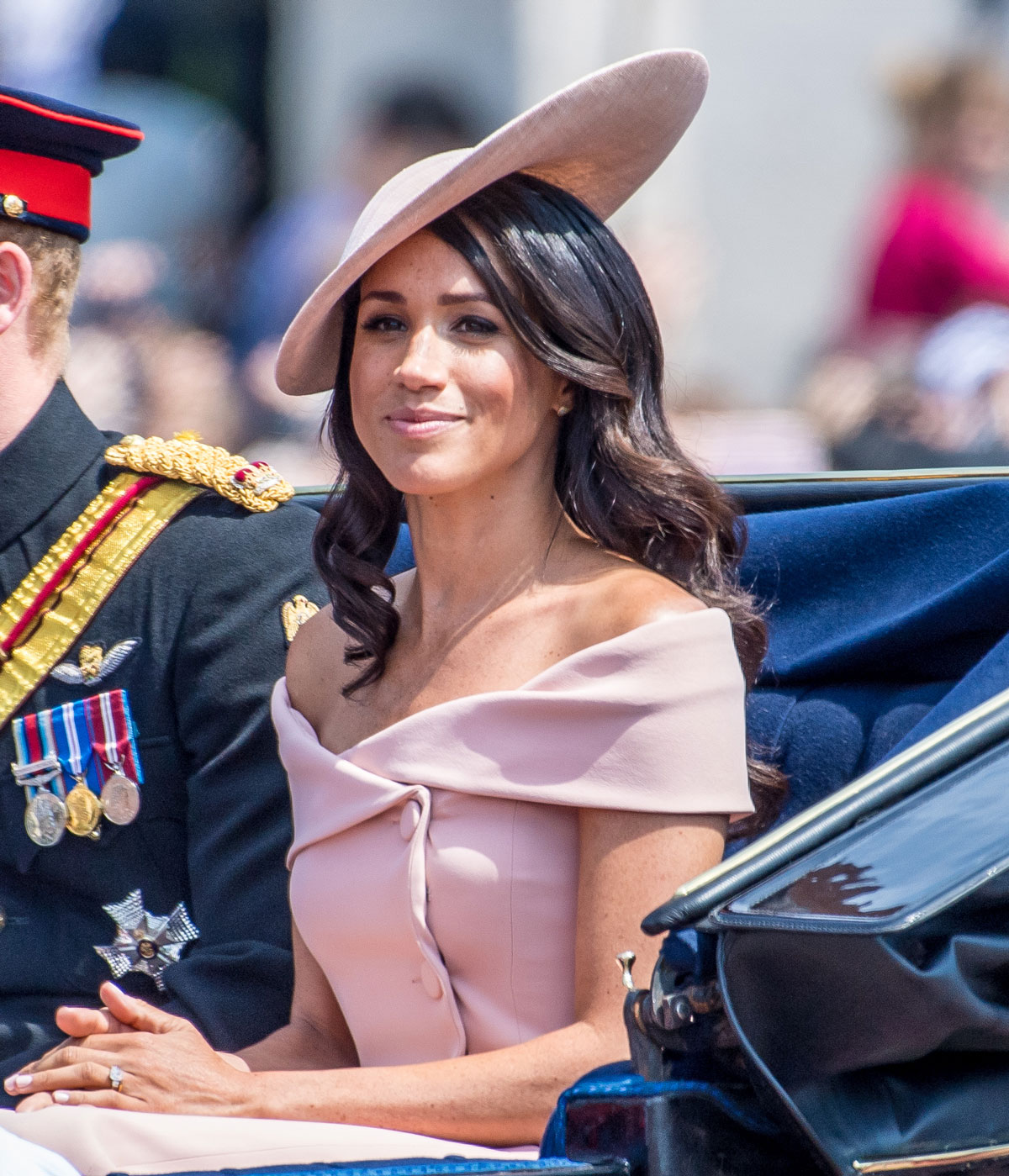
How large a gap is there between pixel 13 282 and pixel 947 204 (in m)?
4.40

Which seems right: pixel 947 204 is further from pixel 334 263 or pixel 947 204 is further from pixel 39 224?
pixel 39 224

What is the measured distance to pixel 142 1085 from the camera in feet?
7.63

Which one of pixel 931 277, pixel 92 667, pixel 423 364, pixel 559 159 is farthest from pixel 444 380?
pixel 931 277

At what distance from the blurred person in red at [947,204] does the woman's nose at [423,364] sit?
179 inches

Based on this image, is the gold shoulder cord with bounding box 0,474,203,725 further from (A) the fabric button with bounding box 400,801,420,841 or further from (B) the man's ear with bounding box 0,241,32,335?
(A) the fabric button with bounding box 400,801,420,841

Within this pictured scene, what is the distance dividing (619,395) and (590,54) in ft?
20.8

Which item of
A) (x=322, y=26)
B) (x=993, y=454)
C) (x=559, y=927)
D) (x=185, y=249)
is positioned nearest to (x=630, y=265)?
(x=559, y=927)

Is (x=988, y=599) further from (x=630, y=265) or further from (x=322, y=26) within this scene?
(x=322, y=26)

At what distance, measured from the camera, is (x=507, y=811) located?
7.88ft

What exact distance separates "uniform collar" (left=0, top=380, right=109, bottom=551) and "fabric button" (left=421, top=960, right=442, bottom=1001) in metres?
1.03

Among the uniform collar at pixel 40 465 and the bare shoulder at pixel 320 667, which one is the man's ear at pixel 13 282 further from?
the bare shoulder at pixel 320 667

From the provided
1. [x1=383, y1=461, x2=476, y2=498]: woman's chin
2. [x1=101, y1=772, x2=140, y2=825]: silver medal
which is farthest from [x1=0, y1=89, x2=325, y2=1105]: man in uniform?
[x1=383, y1=461, x2=476, y2=498]: woman's chin

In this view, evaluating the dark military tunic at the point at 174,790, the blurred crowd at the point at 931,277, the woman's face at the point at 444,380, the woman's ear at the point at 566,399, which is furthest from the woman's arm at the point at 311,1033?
the blurred crowd at the point at 931,277

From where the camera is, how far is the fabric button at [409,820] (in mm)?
2416
